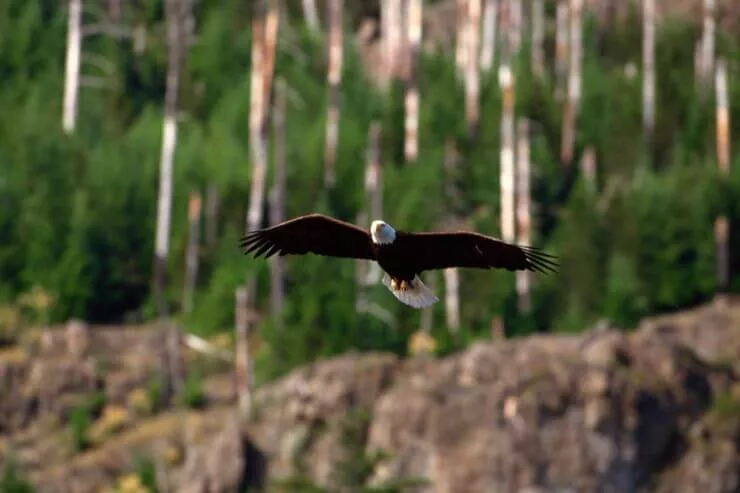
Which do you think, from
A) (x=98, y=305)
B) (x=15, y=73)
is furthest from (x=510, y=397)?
(x=15, y=73)

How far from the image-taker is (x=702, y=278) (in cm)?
4297

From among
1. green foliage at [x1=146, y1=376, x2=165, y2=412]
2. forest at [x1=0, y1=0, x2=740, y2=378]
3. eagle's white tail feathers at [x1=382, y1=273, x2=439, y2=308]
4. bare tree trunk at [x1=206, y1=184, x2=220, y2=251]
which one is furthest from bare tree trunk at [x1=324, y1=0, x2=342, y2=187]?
eagle's white tail feathers at [x1=382, y1=273, x2=439, y2=308]

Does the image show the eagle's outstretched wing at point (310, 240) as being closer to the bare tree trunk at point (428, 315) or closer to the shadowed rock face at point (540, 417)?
the shadowed rock face at point (540, 417)

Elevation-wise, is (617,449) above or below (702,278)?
below

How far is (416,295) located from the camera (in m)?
19.1

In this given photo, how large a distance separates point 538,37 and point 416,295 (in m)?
37.2

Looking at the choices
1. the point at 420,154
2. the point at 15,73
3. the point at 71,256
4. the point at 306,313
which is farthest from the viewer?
the point at 15,73

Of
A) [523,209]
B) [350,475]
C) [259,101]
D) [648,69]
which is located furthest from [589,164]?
[350,475]

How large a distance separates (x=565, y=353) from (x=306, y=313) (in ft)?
20.4

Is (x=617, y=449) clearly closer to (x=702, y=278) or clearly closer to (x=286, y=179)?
(x=702, y=278)

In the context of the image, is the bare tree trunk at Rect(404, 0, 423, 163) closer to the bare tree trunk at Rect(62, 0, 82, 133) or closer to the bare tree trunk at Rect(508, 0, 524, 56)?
the bare tree trunk at Rect(508, 0, 524, 56)

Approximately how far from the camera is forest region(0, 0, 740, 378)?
42.2 metres

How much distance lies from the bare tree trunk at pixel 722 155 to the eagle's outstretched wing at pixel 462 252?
A: 24.3m

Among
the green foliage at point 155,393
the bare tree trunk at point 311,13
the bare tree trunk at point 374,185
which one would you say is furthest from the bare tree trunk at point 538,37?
the green foliage at point 155,393
